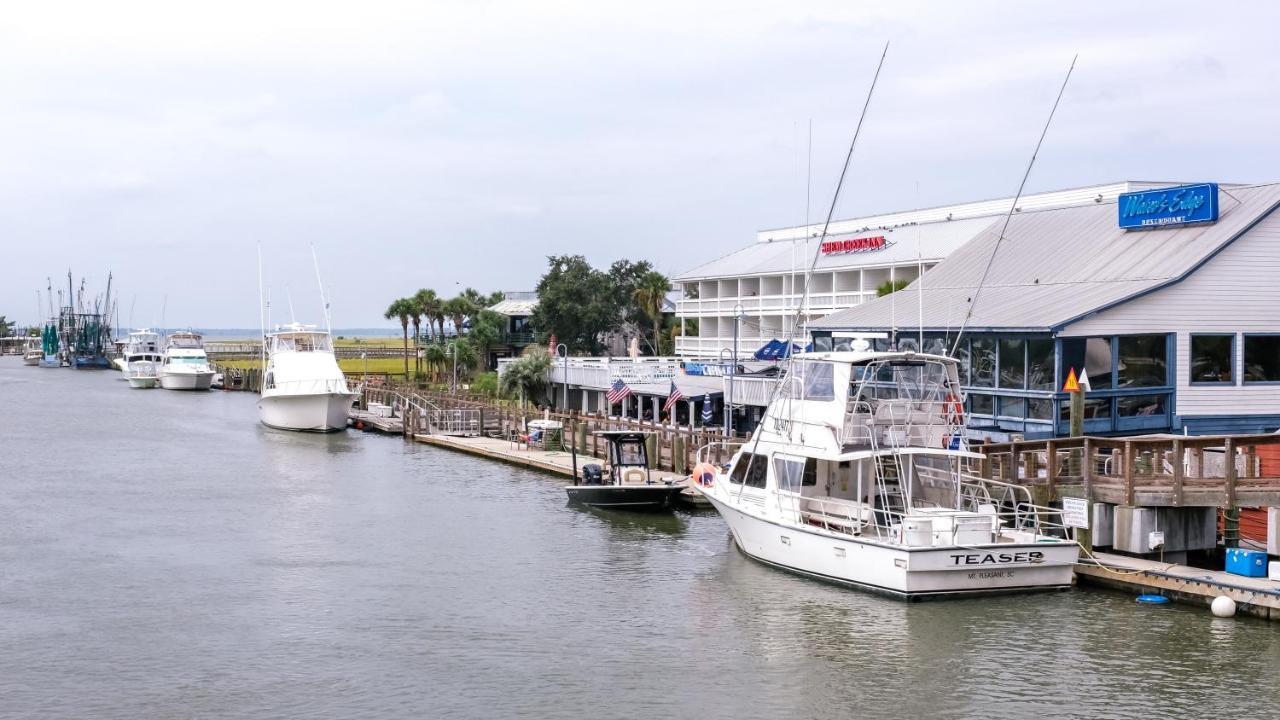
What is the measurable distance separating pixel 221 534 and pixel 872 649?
21.5 meters

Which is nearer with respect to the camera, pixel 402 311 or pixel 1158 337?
pixel 1158 337

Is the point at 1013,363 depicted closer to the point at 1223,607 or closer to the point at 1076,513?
the point at 1076,513

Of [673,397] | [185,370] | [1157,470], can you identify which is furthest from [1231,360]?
[185,370]

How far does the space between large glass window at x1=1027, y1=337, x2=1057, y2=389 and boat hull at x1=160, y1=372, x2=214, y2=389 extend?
10068cm

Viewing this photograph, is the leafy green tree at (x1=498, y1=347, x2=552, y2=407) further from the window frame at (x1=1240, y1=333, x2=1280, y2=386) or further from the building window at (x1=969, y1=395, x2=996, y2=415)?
the window frame at (x1=1240, y1=333, x2=1280, y2=386)

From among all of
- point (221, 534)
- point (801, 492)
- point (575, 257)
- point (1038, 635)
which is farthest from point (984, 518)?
point (575, 257)

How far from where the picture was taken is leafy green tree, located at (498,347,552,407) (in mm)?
74188

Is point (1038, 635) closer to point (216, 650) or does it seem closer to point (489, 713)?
point (489, 713)

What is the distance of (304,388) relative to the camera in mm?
72375

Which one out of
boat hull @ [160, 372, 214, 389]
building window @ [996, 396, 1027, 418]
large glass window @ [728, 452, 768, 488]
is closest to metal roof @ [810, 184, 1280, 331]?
building window @ [996, 396, 1027, 418]

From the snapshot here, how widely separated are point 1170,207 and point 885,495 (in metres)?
17.3

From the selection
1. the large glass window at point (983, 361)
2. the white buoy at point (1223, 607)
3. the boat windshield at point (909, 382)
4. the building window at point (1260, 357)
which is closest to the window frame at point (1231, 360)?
the building window at point (1260, 357)

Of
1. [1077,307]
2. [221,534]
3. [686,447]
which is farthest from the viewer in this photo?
[686,447]

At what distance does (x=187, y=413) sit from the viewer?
92.1m
